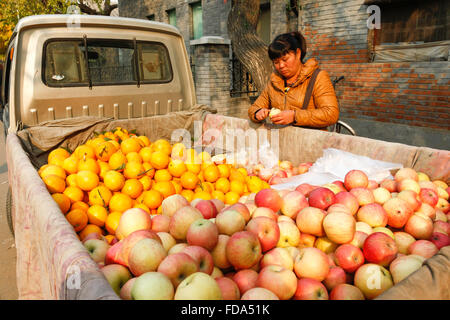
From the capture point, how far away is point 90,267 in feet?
3.99

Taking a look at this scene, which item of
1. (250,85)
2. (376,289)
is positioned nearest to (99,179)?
(376,289)

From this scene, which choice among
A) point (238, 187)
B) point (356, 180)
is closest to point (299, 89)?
point (238, 187)

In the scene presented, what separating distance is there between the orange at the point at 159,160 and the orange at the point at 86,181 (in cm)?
56

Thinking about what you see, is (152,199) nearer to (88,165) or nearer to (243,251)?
(88,165)

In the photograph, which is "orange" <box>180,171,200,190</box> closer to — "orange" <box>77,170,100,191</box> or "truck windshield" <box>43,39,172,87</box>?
"orange" <box>77,170,100,191</box>

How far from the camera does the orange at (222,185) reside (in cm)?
313

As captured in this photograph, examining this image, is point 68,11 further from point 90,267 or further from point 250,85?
point 90,267

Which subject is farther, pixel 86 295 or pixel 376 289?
pixel 376 289

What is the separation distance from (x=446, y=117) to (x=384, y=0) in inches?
108

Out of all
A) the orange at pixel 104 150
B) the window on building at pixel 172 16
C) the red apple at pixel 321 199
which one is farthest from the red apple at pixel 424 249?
the window on building at pixel 172 16

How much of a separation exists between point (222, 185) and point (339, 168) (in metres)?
1.12

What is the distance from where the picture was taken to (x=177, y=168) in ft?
9.94

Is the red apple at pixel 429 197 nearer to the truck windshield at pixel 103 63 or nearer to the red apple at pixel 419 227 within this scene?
the red apple at pixel 419 227

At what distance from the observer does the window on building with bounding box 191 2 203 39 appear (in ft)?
47.7
